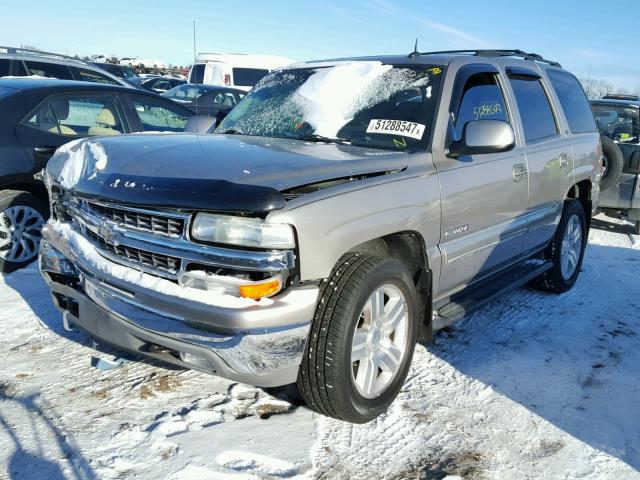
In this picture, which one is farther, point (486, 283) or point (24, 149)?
point (24, 149)

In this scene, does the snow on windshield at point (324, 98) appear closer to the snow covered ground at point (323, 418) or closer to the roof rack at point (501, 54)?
the roof rack at point (501, 54)

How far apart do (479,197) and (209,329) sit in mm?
1938

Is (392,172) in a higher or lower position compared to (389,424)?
Answer: higher

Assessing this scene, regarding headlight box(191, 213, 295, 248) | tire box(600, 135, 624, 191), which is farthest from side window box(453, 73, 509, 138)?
tire box(600, 135, 624, 191)

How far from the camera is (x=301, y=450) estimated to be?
278cm

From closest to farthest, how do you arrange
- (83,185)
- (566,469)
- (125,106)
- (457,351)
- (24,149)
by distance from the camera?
(566,469) → (83,185) → (457,351) → (24,149) → (125,106)

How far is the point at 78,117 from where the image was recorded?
530 cm

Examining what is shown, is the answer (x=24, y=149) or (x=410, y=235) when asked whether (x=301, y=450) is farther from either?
(x=24, y=149)

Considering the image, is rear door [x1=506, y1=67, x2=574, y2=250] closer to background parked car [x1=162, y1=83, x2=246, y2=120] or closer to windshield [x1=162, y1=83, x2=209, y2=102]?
background parked car [x1=162, y1=83, x2=246, y2=120]

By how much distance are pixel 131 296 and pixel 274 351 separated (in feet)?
2.34

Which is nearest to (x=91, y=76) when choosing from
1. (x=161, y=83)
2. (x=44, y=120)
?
(x=44, y=120)

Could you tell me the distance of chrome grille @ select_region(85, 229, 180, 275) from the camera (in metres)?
2.66

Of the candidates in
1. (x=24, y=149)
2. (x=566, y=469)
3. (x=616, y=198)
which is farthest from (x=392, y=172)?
(x=616, y=198)

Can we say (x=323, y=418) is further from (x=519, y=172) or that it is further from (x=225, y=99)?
(x=225, y=99)
